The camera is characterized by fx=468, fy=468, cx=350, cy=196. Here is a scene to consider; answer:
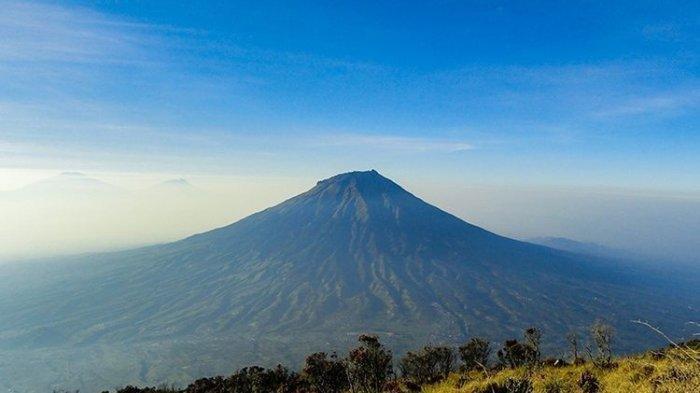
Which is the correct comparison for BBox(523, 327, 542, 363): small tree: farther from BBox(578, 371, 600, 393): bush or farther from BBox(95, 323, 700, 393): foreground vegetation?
BBox(578, 371, 600, 393): bush

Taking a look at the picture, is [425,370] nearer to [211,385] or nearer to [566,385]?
[211,385]

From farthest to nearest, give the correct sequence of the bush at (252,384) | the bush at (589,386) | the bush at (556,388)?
1. the bush at (252,384)
2. the bush at (589,386)
3. the bush at (556,388)

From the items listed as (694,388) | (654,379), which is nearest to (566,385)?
(654,379)

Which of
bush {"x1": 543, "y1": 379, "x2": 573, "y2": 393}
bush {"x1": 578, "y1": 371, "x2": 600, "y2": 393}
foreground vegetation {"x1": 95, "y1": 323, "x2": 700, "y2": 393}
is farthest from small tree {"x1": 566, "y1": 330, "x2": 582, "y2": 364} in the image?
bush {"x1": 543, "y1": 379, "x2": 573, "y2": 393}

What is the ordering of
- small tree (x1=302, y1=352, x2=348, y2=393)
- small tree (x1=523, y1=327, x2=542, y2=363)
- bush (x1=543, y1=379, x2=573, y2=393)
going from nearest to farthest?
bush (x1=543, y1=379, x2=573, y2=393), small tree (x1=523, y1=327, x2=542, y2=363), small tree (x1=302, y1=352, x2=348, y2=393)

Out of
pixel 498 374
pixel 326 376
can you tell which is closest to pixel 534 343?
pixel 498 374

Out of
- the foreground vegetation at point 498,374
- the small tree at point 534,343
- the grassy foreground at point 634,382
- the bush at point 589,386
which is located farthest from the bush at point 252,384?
the bush at point 589,386

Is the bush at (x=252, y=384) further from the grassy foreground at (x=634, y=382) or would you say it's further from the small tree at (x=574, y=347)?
the grassy foreground at (x=634, y=382)

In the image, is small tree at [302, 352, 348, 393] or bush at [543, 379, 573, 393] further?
small tree at [302, 352, 348, 393]

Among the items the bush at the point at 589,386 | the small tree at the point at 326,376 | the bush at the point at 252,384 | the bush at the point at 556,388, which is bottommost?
the bush at the point at 252,384
